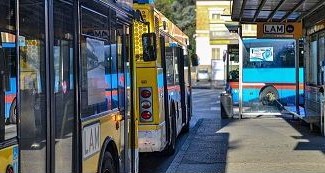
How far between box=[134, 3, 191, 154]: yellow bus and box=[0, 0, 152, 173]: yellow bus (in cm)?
219

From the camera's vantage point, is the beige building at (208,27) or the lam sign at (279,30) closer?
the lam sign at (279,30)

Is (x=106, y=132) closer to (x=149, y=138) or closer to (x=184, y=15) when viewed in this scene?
(x=149, y=138)

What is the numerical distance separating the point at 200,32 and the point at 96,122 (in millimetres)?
78937

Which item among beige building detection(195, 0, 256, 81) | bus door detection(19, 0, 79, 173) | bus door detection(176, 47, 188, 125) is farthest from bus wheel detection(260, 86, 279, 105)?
beige building detection(195, 0, 256, 81)

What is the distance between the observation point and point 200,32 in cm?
8425

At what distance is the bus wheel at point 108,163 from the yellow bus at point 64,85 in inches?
0.4

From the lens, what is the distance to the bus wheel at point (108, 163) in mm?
6344

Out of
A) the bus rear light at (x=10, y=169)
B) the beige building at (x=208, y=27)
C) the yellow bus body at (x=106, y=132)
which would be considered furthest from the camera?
the beige building at (x=208, y=27)

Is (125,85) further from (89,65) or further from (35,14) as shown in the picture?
(35,14)

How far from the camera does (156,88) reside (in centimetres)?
1023

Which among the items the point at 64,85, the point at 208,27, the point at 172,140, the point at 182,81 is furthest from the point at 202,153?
the point at 208,27

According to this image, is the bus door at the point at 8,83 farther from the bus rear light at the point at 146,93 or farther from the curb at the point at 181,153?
the curb at the point at 181,153

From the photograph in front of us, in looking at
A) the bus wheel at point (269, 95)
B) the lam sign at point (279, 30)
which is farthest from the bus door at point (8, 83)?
the bus wheel at point (269, 95)

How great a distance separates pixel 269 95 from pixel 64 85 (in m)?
15.7
